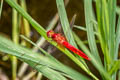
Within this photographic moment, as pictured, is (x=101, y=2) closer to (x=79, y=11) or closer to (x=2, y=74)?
(x=79, y=11)

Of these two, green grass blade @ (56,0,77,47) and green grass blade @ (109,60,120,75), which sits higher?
green grass blade @ (56,0,77,47)

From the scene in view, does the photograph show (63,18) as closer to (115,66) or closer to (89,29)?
(89,29)

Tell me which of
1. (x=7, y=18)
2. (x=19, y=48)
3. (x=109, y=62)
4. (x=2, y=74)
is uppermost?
(x=19, y=48)

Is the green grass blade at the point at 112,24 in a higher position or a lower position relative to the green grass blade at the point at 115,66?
higher

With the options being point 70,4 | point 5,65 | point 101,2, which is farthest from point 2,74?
point 101,2

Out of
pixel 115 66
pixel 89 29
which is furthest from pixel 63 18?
pixel 115 66

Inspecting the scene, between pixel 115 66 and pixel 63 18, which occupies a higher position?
pixel 63 18

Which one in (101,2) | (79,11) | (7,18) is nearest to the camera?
(101,2)

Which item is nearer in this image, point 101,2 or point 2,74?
point 101,2

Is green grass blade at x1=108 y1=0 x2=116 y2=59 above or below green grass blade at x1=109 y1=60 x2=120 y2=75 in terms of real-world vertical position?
above

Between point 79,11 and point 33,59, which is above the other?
point 33,59

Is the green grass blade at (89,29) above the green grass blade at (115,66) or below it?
above
